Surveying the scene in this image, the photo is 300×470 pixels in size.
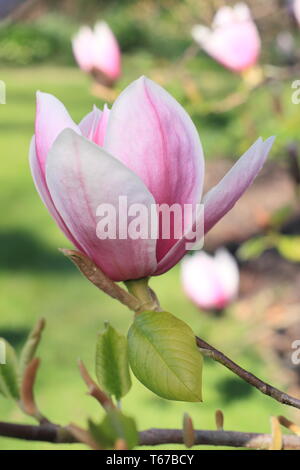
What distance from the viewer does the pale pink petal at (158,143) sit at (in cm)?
25

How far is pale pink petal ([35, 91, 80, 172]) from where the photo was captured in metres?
0.26

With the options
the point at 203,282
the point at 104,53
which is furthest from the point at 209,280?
the point at 104,53

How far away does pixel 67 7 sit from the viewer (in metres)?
9.12

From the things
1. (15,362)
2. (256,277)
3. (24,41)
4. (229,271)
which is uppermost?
(24,41)

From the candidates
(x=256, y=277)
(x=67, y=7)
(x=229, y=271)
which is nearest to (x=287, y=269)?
(x=256, y=277)

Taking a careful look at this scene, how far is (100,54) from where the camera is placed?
3.07 ft

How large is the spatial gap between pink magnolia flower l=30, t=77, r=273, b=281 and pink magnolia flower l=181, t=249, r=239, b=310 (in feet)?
3.20

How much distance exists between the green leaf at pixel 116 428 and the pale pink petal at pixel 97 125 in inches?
4.0

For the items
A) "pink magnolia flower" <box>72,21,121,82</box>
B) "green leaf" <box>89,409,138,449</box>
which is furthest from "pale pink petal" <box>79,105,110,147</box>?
"pink magnolia flower" <box>72,21,121,82</box>

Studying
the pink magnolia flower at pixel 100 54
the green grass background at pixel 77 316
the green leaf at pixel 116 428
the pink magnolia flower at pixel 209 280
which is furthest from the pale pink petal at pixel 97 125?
the pink magnolia flower at pixel 209 280

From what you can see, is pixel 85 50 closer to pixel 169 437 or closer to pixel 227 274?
pixel 227 274

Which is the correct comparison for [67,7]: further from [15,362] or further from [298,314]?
[15,362]

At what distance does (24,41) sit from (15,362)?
6.60 meters

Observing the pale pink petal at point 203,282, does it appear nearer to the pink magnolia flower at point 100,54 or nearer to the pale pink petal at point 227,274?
the pale pink petal at point 227,274
